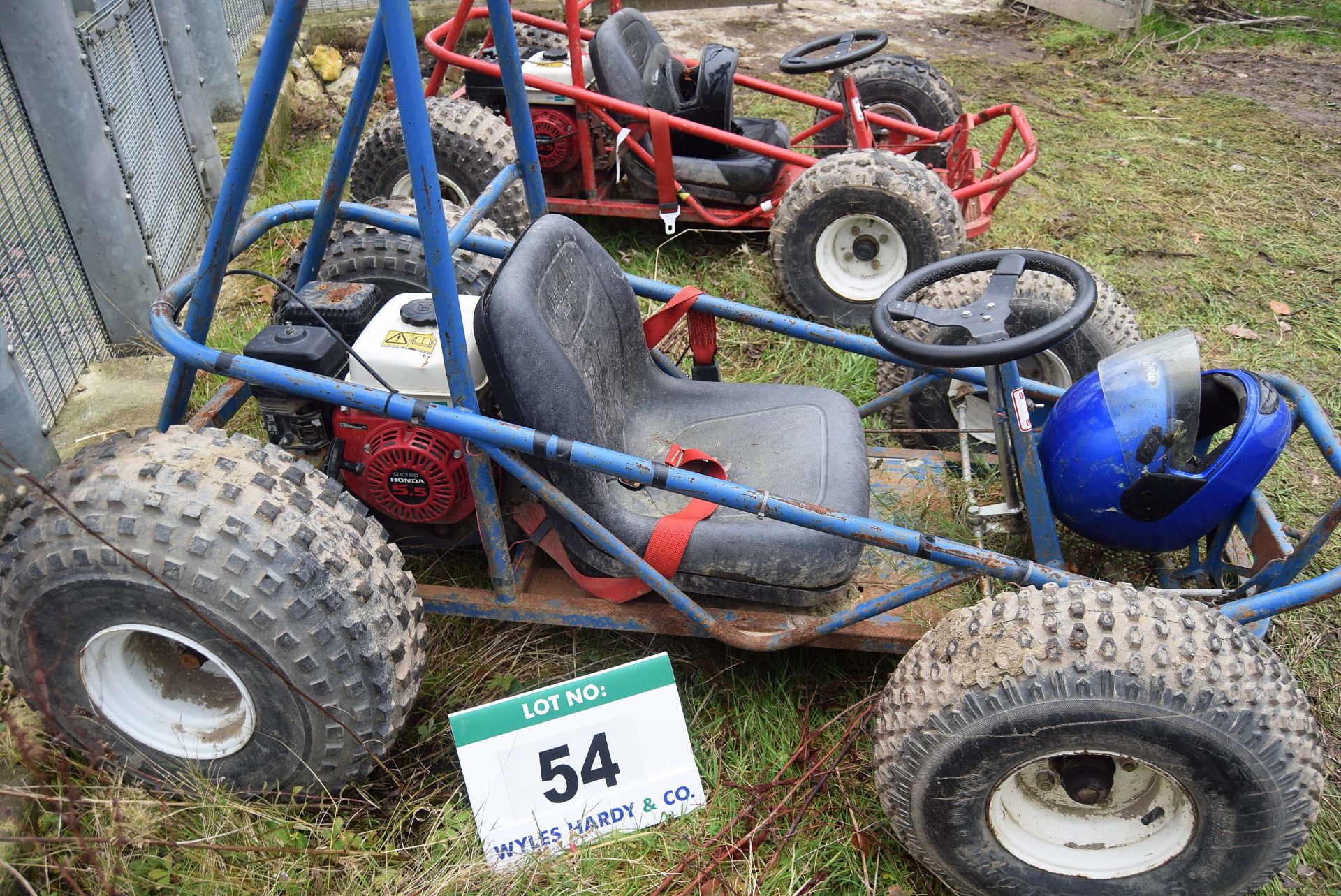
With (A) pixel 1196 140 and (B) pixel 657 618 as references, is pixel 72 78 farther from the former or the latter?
(A) pixel 1196 140

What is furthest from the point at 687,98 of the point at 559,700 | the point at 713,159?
the point at 559,700

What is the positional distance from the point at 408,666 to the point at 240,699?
15.6 inches

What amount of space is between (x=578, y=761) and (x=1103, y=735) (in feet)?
3.28

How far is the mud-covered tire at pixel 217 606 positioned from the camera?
1819 millimetres

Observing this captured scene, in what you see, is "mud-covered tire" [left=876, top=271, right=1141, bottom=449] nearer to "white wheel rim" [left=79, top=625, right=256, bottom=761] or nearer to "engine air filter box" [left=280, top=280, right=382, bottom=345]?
"engine air filter box" [left=280, top=280, right=382, bottom=345]

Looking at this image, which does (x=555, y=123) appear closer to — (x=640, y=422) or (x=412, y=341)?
(x=640, y=422)

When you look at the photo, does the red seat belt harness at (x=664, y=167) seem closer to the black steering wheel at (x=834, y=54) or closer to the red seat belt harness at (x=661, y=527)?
the black steering wheel at (x=834, y=54)

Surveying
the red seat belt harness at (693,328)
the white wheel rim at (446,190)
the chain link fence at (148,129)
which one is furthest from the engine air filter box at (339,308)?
the white wheel rim at (446,190)

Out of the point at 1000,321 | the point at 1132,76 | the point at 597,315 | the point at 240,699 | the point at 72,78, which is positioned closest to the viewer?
the point at 1000,321

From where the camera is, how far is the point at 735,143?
12.9 ft

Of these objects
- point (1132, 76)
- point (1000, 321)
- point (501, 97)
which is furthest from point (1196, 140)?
point (1000, 321)

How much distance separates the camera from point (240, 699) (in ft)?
6.89

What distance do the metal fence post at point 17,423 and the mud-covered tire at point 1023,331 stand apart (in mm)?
2195

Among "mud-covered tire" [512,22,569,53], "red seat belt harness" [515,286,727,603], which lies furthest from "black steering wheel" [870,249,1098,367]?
"mud-covered tire" [512,22,569,53]
